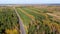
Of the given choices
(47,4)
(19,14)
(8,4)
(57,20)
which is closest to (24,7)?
(19,14)

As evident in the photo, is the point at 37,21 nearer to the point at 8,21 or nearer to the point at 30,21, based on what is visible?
the point at 30,21

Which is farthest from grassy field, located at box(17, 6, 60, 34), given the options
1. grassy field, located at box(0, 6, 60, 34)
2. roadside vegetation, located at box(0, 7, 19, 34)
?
roadside vegetation, located at box(0, 7, 19, 34)

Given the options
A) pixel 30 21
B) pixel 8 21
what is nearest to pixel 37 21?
pixel 30 21

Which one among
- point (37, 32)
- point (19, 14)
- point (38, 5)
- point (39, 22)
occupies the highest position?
point (38, 5)

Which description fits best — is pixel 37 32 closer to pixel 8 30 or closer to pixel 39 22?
pixel 39 22

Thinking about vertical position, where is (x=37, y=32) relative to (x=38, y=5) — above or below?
below

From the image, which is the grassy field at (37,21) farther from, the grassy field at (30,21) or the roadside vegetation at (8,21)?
the roadside vegetation at (8,21)

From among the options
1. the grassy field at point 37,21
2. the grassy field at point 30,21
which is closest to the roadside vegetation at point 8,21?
the grassy field at point 30,21

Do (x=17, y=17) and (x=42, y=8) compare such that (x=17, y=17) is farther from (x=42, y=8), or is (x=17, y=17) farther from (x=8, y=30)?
(x=42, y=8)

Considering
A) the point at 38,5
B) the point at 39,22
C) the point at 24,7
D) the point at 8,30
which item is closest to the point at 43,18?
the point at 39,22

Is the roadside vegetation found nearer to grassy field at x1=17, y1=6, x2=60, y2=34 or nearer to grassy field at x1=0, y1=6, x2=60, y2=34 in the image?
grassy field at x1=0, y1=6, x2=60, y2=34
